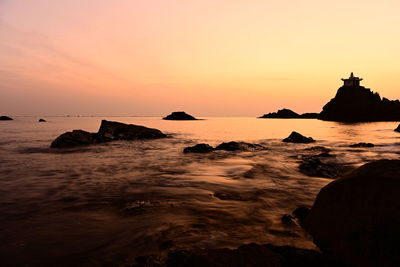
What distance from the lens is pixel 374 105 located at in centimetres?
10588

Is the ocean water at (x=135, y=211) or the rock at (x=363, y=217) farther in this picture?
the ocean water at (x=135, y=211)

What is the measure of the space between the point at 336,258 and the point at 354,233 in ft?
1.41

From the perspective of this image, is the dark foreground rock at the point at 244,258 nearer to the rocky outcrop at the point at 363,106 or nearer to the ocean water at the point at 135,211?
the ocean water at the point at 135,211

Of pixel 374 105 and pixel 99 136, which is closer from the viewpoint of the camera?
pixel 99 136

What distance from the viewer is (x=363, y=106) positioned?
104 metres

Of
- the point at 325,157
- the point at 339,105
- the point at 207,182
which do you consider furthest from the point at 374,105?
the point at 207,182

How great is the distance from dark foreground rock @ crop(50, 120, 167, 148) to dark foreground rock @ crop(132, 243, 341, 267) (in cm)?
1874

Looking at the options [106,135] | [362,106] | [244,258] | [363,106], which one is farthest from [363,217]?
[363,106]

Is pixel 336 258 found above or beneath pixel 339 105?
beneath

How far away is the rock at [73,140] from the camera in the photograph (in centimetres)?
1981

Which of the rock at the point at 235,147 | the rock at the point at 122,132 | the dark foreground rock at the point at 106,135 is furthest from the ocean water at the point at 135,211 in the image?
the rock at the point at 122,132

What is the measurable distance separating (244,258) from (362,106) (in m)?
119

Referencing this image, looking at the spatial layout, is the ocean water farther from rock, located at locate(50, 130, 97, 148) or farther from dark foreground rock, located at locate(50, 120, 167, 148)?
dark foreground rock, located at locate(50, 120, 167, 148)

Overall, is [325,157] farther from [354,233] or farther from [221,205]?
[354,233]
